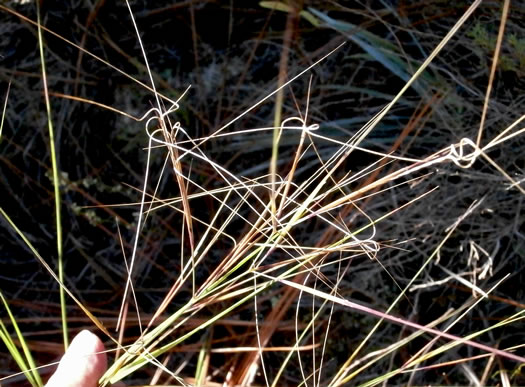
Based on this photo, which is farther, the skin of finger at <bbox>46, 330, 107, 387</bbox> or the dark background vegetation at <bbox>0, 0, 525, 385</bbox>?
the dark background vegetation at <bbox>0, 0, 525, 385</bbox>

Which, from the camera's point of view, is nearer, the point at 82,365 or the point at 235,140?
the point at 82,365

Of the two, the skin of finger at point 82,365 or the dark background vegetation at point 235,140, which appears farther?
the dark background vegetation at point 235,140

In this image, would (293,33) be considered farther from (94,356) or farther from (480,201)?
(94,356)

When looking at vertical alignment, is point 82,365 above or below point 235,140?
above

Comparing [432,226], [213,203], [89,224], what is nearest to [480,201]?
[432,226]
